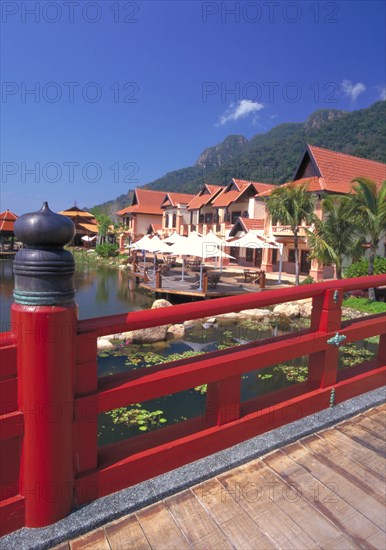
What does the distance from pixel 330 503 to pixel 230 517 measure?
1.83 feet

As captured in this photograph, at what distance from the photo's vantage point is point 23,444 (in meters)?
1.65

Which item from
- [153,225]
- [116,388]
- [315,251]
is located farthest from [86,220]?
[116,388]

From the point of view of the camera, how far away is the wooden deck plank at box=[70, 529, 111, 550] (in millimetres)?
1643

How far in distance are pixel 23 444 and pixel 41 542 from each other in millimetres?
421

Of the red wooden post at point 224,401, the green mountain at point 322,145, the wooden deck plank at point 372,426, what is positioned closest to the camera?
the red wooden post at point 224,401

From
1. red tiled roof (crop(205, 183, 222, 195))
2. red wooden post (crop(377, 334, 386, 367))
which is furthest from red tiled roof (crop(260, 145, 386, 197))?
red wooden post (crop(377, 334, 386, 367))

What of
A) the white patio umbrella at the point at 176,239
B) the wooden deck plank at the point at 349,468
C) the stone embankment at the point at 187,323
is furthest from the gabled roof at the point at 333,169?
the wooden deck plank at the point at 349,468

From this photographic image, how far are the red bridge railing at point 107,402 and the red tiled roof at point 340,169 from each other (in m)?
20.5

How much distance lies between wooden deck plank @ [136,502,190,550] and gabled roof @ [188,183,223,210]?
33.4 metres

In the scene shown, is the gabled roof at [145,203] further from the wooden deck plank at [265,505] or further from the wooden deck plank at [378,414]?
the wooden deck plank at [265,505]

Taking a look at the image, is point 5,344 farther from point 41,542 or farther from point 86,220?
point 86,220

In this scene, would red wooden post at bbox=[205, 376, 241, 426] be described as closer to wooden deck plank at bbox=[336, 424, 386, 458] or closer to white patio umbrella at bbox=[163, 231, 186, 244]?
wooden deck plank at bbox=[336, 424, 386, 458]

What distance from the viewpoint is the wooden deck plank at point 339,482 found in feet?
6.30

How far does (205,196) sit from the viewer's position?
121ft
